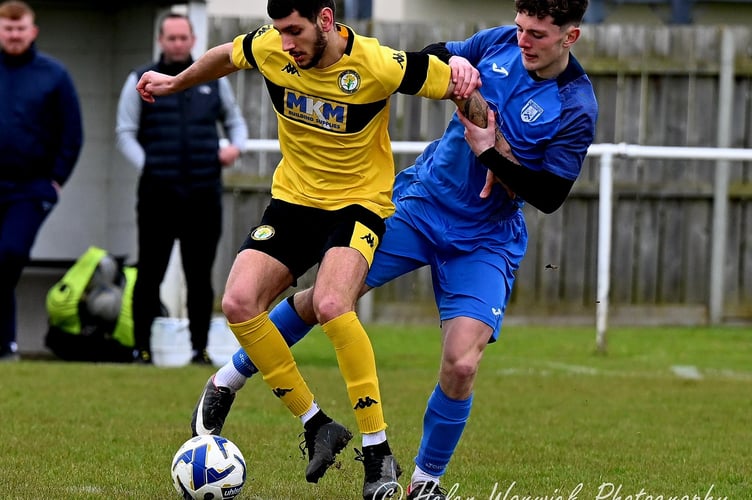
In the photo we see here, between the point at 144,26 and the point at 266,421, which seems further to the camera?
the point at 144,26

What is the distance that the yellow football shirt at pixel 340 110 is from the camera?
18.9ft

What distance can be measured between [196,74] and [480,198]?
1.35 meters

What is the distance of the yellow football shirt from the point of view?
18.9 ft

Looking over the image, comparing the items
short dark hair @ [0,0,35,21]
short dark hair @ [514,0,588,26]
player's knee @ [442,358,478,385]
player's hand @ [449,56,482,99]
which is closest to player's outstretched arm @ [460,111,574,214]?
player's hand @ [449,56,482,99]

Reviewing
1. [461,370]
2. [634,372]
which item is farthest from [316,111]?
[634,372]

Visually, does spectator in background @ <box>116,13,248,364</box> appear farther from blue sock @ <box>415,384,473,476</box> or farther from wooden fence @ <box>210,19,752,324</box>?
blue sock @ <box>415,384,473,476</box>

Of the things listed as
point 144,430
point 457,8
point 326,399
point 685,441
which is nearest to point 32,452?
point 144,430

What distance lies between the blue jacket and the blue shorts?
490 centimetres

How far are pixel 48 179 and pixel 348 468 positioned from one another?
4.91 metres

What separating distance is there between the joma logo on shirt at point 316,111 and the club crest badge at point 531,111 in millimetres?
758

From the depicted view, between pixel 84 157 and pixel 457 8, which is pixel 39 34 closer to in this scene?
pixel 84 157

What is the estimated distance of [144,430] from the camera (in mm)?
7301

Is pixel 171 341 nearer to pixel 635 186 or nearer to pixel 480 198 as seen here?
pixel 480 198

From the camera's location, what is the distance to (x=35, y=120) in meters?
10.5
